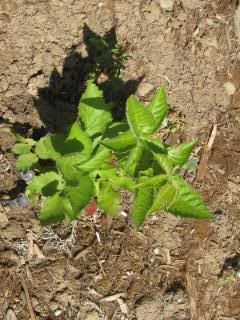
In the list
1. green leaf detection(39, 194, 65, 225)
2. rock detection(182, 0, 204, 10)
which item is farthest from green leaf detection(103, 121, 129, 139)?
rock detection(182, 0, 204, 10)

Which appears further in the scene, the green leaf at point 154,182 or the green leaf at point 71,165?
the green leaf at point 71,165

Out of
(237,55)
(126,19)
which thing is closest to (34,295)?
(126,19)

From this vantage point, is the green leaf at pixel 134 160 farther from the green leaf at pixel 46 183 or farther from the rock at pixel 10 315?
the rock at pixel 10 315

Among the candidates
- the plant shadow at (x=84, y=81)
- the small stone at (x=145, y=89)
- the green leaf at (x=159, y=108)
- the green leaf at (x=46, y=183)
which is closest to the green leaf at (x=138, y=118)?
the green leaf at (x=159, y=108)

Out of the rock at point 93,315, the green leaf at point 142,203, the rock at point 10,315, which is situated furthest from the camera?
the rock at point 93,315

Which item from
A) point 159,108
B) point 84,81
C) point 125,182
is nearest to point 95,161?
point 125,182

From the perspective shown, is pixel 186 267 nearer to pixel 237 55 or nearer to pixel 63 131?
pixel 63 131
